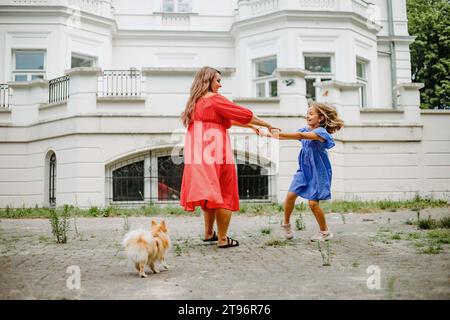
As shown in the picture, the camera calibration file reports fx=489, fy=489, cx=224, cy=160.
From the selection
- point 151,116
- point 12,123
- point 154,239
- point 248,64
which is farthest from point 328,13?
point 154,239

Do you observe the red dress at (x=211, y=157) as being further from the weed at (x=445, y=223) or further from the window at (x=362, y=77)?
the window at (x=362, y=77)

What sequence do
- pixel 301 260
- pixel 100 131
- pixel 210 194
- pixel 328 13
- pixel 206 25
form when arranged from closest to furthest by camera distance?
pixel 301 260, pixel 210 194, pixel 100 131, pixel 328 13, pixel 206 25

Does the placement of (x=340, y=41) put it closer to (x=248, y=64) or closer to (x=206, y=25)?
(x=248, y=64)

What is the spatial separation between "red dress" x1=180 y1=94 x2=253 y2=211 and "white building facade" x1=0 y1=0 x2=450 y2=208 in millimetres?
5899

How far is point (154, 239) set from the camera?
381 centimetres

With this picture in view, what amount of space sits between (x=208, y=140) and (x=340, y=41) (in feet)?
44.0

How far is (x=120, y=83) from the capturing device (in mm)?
12578

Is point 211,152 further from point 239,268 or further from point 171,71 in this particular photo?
point 171,71

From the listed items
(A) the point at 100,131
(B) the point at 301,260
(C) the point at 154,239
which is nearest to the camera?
(C) the point at 154,239

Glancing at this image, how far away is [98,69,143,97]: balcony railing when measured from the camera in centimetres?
1209

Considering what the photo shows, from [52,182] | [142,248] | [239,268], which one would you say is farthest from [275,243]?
[52,182]

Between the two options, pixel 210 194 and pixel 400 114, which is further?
pixel 400 114

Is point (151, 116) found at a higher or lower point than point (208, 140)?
higher

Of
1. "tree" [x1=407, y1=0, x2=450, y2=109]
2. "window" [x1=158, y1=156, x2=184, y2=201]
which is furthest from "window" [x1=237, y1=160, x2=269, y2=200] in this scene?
"tree" [x1=407, y1=0, x2=450, y2=109]
